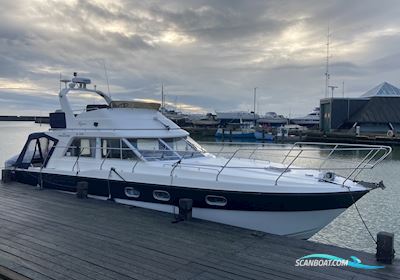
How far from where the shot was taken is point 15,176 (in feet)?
41.8

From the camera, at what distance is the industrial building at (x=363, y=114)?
62719 millimetres

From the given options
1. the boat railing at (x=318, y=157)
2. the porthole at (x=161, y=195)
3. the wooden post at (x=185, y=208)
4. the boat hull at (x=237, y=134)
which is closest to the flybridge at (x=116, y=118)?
the boat railing at (x=318, y=157)

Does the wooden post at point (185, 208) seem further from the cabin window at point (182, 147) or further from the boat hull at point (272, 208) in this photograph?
the cabin window at point (182, 147)

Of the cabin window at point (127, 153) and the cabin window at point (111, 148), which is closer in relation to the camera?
the cabin window at point (127, 153)

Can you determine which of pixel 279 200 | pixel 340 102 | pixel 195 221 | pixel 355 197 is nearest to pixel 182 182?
pixel 195 221

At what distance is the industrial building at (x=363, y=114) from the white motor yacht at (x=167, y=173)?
186 feet

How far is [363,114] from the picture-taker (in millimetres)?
63812

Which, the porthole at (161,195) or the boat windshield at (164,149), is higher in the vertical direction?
the boat windshield at (164,149)

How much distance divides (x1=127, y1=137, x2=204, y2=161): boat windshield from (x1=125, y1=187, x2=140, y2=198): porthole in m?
0.93

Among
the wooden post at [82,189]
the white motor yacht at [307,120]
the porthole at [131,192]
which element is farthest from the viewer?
the white motor yacht at [307,120]

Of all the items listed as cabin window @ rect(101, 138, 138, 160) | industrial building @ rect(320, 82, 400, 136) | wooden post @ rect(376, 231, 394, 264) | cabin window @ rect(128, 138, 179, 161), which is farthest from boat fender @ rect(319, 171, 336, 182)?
industrial building @ rect(320, 82, 400, 136)

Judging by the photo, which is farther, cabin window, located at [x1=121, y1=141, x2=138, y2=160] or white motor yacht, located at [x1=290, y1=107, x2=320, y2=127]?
white motor yacht, located at [x1=290, y1=107, x2=320, y2=127]

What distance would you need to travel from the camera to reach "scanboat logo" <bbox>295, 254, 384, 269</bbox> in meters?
5.80

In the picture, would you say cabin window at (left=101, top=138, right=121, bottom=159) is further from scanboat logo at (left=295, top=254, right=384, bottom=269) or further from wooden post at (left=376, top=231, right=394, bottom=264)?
wooden post at (left=376, top=231, right=394, bottom=264)
